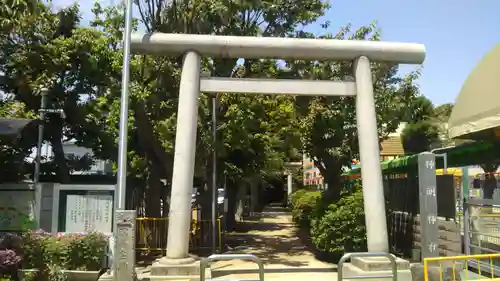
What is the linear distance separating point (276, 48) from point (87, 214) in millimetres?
5862

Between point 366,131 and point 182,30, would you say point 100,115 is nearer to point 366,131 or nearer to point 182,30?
point 182,30

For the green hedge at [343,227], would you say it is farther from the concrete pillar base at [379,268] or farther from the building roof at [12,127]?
the building roof at [12,127]

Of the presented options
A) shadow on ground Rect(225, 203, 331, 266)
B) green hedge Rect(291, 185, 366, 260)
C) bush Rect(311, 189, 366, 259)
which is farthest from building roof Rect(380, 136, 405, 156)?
bush Rect(311, 189, 366, 259)

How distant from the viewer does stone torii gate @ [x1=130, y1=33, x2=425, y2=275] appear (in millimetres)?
10641

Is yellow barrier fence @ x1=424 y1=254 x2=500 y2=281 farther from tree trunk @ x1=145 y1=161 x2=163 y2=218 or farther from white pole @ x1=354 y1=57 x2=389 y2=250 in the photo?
tree trunk @ x1=145 y1=161 x2=163 y2=218

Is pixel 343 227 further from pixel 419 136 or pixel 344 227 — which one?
pixel 419 136

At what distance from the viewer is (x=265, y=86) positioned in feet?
36.1

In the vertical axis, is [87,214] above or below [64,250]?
above

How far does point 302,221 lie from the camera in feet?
68.6

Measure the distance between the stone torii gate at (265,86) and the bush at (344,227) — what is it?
1993 mm

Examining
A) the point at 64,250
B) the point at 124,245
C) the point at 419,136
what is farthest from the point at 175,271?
the point at 419,136

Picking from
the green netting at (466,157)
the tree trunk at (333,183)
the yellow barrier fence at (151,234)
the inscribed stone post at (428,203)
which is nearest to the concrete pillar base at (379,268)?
the inscribed stone post at (428,203)

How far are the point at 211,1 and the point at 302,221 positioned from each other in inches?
427

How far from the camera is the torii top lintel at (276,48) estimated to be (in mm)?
11085
